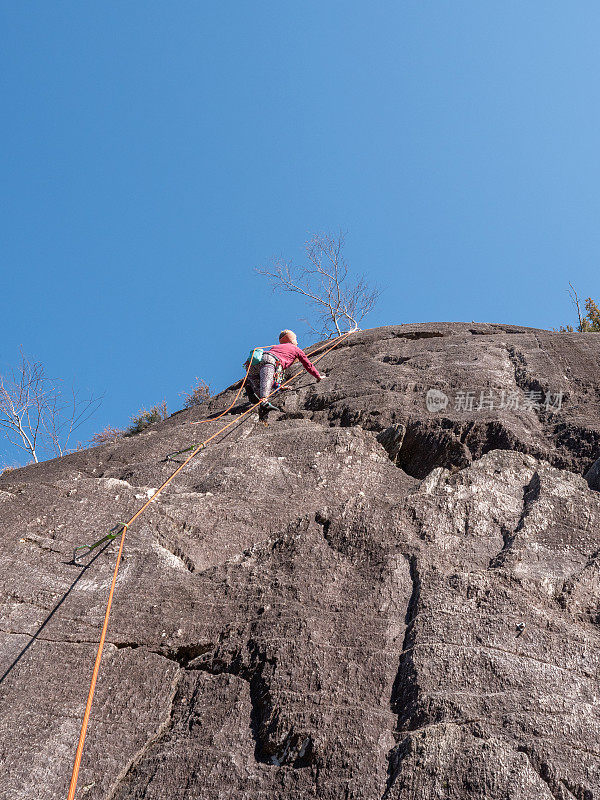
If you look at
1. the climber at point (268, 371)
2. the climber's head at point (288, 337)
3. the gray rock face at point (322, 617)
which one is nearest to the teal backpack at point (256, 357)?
the climber at point (268, 371)

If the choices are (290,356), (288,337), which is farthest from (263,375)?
(288,337)

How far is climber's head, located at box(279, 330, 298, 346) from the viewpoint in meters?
9.15

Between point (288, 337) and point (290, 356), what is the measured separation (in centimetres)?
63

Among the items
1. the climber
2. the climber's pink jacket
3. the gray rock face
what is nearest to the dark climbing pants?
the climber

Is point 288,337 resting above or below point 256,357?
above

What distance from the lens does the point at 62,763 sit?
11.2 ft

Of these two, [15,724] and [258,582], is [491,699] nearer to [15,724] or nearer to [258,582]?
[258,582]

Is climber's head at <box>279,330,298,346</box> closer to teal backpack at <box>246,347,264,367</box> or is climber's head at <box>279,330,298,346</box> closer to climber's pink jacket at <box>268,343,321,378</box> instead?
climber's pink jacket at <box>268,343,321,378</box>

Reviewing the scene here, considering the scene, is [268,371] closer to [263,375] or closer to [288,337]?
[263,375]

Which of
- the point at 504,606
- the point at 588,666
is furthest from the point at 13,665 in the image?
the point at 588,666

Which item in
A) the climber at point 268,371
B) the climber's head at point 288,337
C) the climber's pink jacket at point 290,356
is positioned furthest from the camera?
the climber's head at point 288,337

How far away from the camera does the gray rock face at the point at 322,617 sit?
330 centimetres

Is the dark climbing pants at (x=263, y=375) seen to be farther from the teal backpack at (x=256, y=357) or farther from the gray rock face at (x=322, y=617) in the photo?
the gray rock face at (x=322, y=617)

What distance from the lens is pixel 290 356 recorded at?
340 inches
